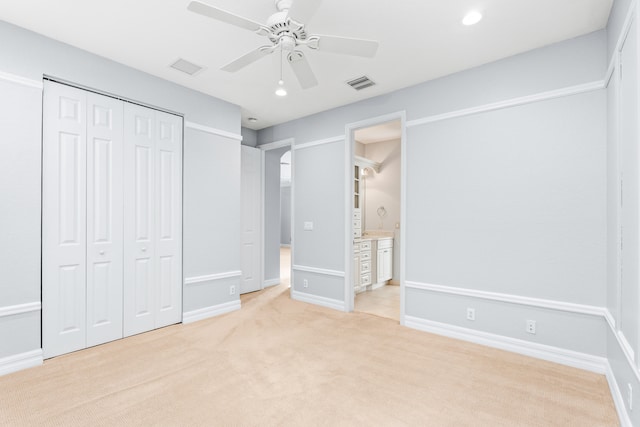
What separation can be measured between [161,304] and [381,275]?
11.9ft

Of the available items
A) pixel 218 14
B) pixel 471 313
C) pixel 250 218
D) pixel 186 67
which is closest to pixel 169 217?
pixel 186 67

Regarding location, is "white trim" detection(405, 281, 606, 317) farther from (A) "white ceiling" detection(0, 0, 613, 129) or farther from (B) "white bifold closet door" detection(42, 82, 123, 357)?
(B) "white bifold closet door" detection(42, 82, 123, 357)

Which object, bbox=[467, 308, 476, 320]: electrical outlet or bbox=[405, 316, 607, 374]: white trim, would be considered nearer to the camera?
bbox=[405, 316, 607, 374]: white trim

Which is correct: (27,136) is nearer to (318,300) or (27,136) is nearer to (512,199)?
(318,300)

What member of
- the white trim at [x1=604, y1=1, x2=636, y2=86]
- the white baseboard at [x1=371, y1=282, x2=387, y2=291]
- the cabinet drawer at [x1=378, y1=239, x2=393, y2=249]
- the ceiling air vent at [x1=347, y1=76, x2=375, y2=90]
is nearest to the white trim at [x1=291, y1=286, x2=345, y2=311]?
the white baseboard at [x1=371, y1=282, x2=387, y2=291]

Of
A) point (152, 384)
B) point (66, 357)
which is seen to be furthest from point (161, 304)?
point (152, 384)

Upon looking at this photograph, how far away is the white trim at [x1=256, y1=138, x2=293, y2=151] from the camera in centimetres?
513

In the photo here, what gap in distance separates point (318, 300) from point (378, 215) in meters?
2.51

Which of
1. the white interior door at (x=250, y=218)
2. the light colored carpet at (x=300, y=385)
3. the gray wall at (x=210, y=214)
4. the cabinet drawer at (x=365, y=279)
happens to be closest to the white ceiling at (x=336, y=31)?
the gray wall at (x=210, y=214)

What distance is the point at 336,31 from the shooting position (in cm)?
266

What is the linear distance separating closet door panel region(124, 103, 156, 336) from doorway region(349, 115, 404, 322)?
110 inches

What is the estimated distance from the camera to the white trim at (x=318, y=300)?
4414 millimetres

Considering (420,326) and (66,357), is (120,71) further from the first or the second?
(420,326)

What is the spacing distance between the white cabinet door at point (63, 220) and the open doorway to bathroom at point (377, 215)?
11.3ft
